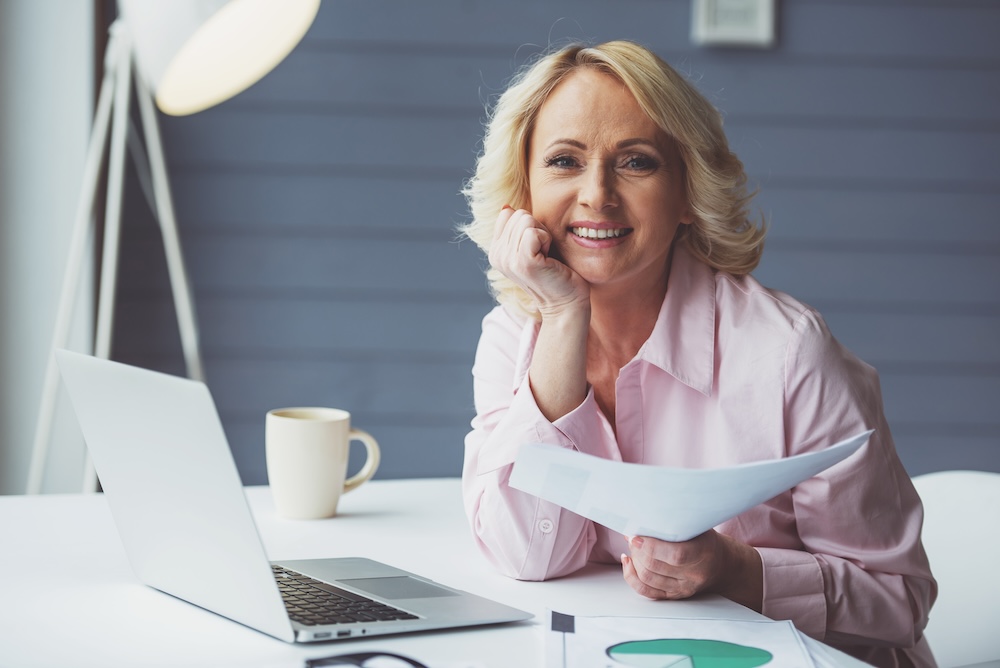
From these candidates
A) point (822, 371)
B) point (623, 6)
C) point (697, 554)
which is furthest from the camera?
point (623, 6)

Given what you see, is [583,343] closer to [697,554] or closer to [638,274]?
[638,274]

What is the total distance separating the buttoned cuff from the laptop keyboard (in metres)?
0.45

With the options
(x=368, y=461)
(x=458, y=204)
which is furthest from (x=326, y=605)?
(x=458, y=204)

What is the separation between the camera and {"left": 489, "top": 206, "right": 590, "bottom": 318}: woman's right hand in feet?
4.31

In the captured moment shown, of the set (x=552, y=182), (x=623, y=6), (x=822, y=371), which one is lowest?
(x=822, y=371)

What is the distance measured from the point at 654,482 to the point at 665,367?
17.9 inches

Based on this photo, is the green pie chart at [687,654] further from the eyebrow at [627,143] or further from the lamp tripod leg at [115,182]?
the lamp tripod leg at [115,182]

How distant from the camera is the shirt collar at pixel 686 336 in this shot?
129cm

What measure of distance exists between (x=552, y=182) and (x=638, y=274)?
6.6 inches

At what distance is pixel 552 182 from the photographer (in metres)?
1.38

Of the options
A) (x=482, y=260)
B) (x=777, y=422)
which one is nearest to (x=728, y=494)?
(x=777, y=422)

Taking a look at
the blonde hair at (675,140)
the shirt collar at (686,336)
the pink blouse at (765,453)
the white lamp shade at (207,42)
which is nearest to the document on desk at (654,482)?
the pink blouse at (765,453)

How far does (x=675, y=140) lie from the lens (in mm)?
1384

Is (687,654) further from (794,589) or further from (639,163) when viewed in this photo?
(639,163)
